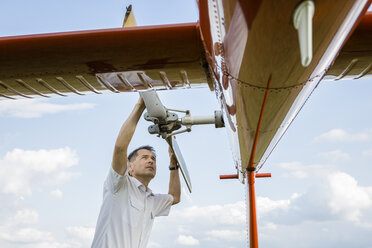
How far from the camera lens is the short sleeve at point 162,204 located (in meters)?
5.08

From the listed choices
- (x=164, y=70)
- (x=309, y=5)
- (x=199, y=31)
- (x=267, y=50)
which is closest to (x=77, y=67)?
(x=164, y=70)

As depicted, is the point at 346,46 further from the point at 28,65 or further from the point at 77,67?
the point at 28,65

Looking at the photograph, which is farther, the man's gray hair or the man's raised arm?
the man's gray hair

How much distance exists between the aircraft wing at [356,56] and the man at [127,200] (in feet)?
Answer: 7.33

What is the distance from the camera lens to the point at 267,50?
1932 mm

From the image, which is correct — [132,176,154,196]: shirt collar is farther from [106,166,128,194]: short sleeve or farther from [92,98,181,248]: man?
[106,166,128,194]: short sleeve

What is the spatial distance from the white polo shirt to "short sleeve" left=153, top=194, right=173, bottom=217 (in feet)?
1.07

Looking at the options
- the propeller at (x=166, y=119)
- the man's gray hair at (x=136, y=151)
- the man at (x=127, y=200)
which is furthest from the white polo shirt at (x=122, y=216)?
the propeller at (x=166, y=119)

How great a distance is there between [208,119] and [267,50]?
8.58 feet

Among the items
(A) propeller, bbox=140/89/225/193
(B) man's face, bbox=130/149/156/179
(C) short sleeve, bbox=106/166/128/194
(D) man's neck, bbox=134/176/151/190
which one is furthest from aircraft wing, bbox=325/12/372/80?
(D) man's neck, bbox=134/176/151/190

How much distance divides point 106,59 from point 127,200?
2165 mm

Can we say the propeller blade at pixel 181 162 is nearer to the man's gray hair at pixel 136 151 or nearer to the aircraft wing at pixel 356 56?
the man's gray hair at pixel 136 151

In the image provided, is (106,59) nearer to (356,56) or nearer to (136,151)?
(356,56)

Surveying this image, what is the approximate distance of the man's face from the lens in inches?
193
